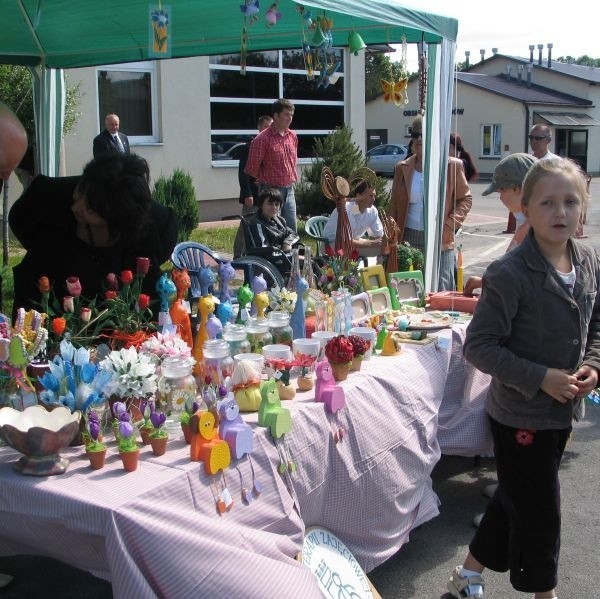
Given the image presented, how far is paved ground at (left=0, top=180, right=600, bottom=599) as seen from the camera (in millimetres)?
2600

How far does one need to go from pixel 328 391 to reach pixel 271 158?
500cm

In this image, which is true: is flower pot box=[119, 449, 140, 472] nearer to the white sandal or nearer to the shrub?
the white sandal

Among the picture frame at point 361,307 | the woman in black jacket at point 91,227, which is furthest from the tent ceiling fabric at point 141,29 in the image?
the woman in black jacket at point 91,227

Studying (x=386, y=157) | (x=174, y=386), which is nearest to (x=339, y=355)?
(x=174, y=386)

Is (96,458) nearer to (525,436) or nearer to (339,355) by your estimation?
(339,355)

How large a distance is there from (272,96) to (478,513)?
11.6 m

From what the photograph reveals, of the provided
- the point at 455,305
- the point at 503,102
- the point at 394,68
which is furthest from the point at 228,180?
the point at 503,102

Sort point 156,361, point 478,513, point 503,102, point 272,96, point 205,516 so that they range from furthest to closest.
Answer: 1. point 503,102
2. point 272,96
3. point 478,513
4. point 156,361
5. point 205,516

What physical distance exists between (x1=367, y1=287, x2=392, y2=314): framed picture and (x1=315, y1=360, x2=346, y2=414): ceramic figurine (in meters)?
1.10

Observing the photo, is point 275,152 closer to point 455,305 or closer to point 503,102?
point 455,305

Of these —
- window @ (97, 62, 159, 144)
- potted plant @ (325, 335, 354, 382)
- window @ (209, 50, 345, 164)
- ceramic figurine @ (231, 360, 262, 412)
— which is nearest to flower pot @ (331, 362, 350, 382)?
potted plant @ (325, 335, 354, 382)

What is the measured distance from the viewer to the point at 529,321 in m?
2.14

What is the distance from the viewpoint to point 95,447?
1.80m

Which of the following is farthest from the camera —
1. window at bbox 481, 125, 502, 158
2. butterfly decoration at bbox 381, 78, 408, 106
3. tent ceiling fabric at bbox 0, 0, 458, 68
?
window at bbox 481, 125, 502, 158
